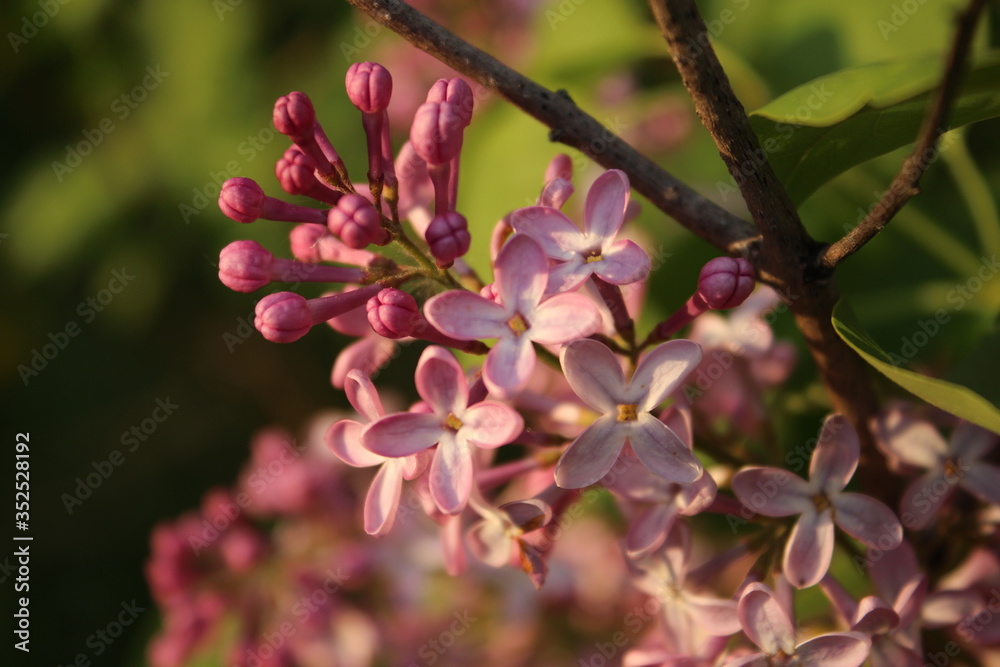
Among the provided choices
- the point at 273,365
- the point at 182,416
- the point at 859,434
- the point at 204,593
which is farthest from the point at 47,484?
the point at 859,434

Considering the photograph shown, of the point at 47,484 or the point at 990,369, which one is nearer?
the point at 990,369

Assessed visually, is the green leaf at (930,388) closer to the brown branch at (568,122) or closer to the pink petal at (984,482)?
the brown branch at (568,122)

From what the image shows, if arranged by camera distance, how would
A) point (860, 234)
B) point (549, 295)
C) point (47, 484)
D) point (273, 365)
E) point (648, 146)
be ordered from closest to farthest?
1. point (860, 234)
2. point (549, 295)
3. point (648, 146)
4. point (273, 365)
5. point (47, 484)

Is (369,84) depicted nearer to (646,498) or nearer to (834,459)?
(646,498)

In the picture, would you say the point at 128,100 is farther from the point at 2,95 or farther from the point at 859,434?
the point at 859,434

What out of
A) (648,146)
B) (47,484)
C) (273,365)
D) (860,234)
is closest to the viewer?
(860,234)

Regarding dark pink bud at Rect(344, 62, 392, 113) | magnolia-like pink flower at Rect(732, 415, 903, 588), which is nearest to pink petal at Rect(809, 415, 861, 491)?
magnolia-like pink flower at Rect(732, 415, 903, 588)
